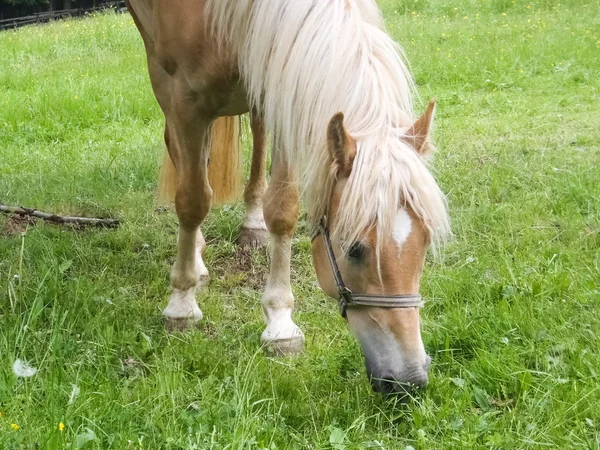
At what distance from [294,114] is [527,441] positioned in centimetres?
125

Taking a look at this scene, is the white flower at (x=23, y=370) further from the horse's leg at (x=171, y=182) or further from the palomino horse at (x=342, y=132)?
the horse's leg at (x=171, y=182)

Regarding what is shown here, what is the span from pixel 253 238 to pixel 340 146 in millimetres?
2075

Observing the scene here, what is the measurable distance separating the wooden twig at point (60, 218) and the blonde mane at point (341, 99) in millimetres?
1932

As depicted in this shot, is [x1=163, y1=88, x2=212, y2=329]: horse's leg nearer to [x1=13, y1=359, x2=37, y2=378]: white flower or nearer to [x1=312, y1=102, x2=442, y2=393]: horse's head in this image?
[x1=13, y1=359, x2=37, y2=378]: white flower

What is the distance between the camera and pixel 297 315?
311 cm

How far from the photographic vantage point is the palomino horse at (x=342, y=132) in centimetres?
192

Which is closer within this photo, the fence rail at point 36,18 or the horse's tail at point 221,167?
the horse's tail at point 221,167

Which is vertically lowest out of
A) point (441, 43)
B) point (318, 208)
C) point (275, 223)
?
point (441, 43)

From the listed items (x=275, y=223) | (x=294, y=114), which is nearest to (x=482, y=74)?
(x=275, y=223)

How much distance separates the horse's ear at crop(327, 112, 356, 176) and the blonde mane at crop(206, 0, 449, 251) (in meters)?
0.03

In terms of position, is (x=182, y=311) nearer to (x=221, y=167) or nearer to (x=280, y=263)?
(x=280, y=263)

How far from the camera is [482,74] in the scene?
814 cm

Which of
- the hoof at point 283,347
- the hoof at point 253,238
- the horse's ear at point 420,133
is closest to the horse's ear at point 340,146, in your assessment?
the horse's ear at point 420,133

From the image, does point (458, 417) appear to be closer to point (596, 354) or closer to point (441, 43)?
point (596, 354)
